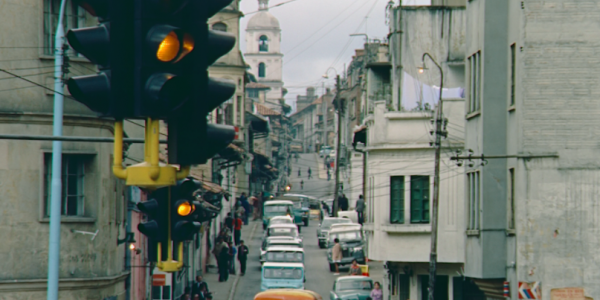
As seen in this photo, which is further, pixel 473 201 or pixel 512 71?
pixel 473 201

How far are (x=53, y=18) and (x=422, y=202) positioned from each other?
56.0 ft

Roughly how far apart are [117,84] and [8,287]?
56.8 ft

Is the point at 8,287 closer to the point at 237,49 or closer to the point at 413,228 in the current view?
the point at 413,228

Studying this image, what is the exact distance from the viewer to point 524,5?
23.5 m

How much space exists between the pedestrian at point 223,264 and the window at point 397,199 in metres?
10.8

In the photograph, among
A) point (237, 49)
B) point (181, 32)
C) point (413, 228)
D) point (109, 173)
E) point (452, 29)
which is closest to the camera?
point (181, 32)

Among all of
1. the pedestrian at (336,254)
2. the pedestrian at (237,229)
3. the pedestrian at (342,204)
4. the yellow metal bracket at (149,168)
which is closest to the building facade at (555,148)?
the yellow metal bracket at (149,168)

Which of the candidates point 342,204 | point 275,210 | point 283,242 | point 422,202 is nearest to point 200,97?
point 422,202

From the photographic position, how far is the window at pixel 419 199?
118 feet

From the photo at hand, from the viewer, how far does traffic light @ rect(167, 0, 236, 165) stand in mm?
6027

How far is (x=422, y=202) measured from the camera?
3609 cm

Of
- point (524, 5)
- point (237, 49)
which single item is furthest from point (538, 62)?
point (237, 49)

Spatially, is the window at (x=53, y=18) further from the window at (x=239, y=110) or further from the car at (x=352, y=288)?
the window at (x=239, y=110)

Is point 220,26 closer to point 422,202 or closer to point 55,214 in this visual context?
point 422,202
